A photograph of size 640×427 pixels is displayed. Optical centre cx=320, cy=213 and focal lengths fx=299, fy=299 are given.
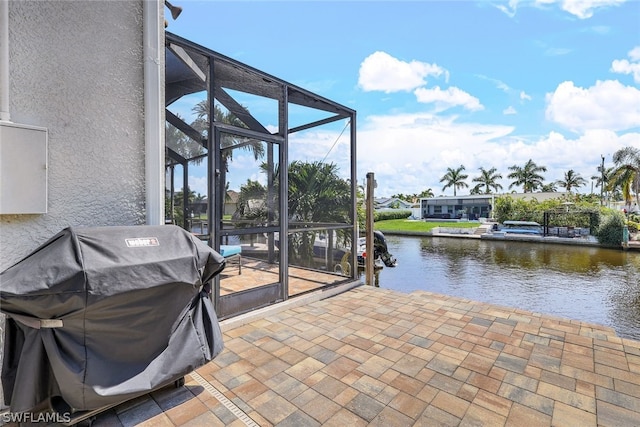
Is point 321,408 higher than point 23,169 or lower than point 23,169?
lower

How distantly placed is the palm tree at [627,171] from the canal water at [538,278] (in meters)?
7.60

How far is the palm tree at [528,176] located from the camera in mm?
Answer: 41562

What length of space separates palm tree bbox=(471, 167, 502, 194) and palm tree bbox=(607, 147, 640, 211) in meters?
21.5

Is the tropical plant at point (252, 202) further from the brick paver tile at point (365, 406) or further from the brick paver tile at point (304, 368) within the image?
the brick paver tile at point (365, 406)

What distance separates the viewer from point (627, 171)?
2147cm

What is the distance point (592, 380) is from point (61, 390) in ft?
11.3

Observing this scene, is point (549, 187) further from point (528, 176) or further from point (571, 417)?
point (571, 417)

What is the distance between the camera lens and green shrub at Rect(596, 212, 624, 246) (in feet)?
59.6

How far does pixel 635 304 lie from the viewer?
8.61 m

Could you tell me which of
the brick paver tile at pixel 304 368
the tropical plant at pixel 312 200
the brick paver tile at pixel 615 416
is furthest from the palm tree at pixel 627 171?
the brick paver tile at pixel 304 368

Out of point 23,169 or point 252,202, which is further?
point 252,202

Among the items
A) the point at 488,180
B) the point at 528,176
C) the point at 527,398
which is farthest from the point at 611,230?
the point at 488,180

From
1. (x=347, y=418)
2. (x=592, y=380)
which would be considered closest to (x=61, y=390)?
(x=347, y=418)

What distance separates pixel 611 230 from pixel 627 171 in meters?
6.50
